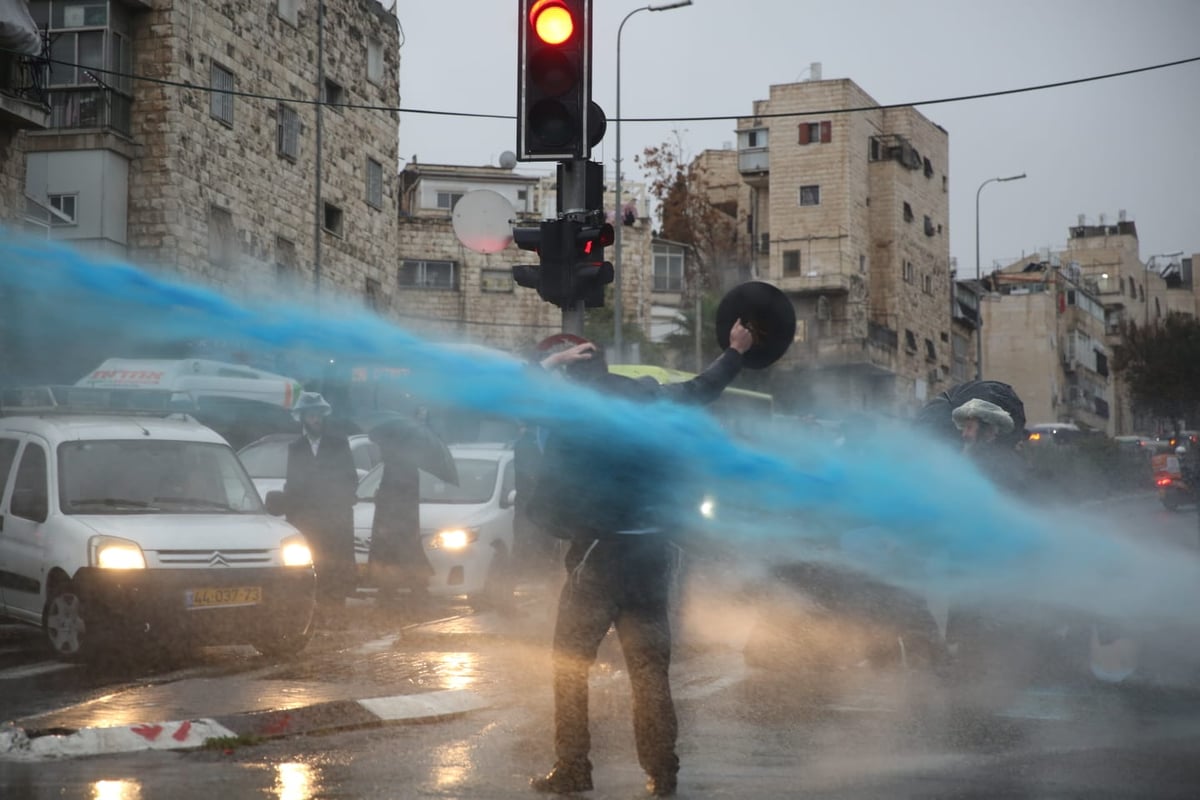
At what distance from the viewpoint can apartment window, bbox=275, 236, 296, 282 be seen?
116ft

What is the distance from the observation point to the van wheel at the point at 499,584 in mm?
14812

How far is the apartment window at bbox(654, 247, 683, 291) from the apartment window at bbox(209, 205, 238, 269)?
33376 millimetres

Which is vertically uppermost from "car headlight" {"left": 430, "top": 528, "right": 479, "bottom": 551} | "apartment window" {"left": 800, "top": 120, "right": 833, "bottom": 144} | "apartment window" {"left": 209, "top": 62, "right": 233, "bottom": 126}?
"apartment window" {"left": 800, "top": 120, "right": 833, "bottom": 144}

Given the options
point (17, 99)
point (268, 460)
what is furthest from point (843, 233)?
point (268, 460)

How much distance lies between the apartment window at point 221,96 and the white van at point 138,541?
73.3 ft

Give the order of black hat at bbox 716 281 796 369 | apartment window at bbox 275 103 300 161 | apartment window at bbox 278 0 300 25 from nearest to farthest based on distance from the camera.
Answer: black hat at bbox 716 281 796 369 → apartment window at bbox 275 103 300 161 → apartment window at bbox 278 0 300 25

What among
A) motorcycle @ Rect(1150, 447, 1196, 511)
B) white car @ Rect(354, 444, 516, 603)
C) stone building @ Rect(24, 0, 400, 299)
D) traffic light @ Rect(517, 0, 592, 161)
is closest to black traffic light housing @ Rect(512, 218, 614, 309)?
traffic light @ Rect(517, 0, 592, 161)

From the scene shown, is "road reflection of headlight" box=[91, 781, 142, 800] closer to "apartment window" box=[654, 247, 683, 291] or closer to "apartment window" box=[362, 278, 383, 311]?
"apartment window" box=[362, 278, 383, 311]

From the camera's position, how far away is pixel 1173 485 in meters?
37.2

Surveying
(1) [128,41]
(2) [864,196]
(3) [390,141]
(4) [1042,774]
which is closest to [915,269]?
(2) [864,196]

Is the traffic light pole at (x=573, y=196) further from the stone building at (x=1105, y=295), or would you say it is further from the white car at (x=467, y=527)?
the stone building at (x=1105, y=295)

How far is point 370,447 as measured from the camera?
18.2 metres

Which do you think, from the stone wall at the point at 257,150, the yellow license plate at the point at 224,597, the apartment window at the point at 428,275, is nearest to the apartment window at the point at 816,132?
the apartment window at the point at 428,275

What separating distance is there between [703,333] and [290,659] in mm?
43728
